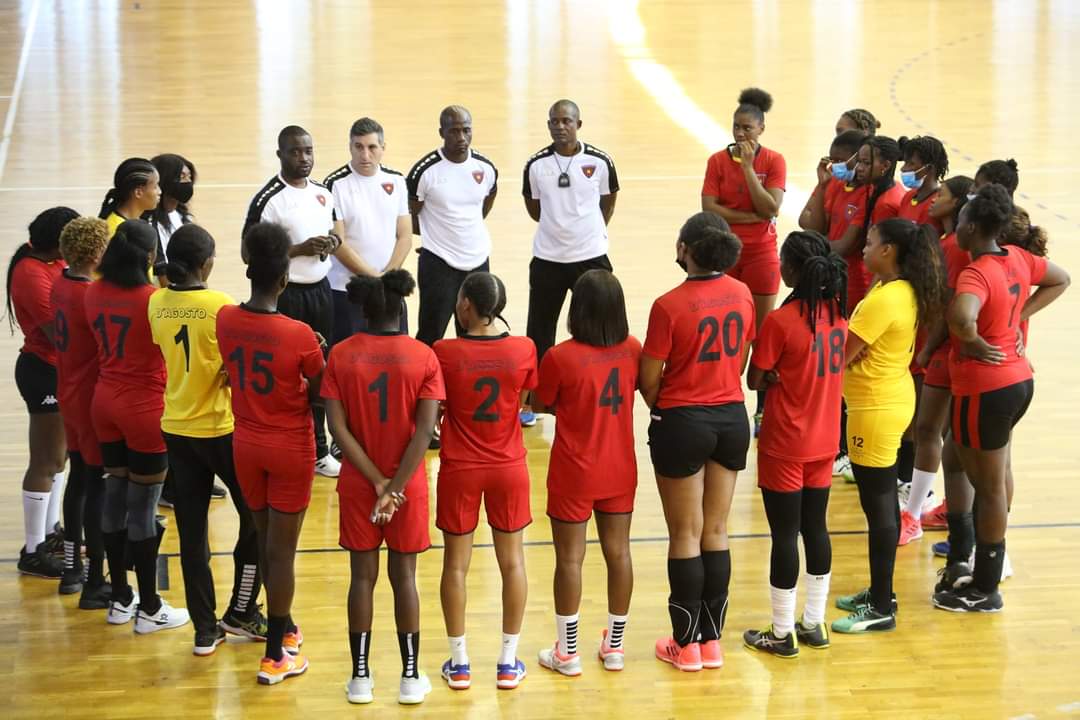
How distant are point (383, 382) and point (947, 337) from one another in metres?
2.77

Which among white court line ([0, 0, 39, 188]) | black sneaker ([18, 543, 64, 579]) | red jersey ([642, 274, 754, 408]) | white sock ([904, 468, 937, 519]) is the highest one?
white court line ([0, 0, 39, 188])

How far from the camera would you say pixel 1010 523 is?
690 centimetres

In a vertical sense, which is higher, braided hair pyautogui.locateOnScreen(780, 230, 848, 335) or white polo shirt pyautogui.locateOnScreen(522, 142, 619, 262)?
white polo shirt pyautogui.locateOnScreen(522, 142, 619, 262)

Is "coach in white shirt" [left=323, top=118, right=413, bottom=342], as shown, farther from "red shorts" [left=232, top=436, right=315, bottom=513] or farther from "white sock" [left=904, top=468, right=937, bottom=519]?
"white sock" [left=904, top=468, right=937, bottom=519]

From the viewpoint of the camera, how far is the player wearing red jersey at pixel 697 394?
5.15m

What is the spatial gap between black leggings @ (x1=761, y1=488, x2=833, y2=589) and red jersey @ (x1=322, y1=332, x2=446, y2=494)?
1.50m

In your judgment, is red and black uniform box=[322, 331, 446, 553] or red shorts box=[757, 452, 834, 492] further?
red shorts box=[757, 452, 834, 492]

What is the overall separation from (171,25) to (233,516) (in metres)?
14.1

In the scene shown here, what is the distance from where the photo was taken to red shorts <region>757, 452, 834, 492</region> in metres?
5.39

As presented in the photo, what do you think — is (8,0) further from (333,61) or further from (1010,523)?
(1010,523)

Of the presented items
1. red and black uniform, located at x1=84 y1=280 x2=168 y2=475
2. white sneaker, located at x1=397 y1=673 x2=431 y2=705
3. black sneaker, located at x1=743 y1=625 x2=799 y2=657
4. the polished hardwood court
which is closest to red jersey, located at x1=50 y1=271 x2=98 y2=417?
red and black uniform, located at x1=84 y1=280 x2=168 y2=475

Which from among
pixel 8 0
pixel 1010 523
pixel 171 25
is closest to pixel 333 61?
pixel 171 25

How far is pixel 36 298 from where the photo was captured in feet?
19.6

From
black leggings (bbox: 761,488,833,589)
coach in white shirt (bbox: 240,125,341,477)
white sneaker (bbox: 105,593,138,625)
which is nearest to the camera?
black leggings (bbox: 761,488,833,589)
